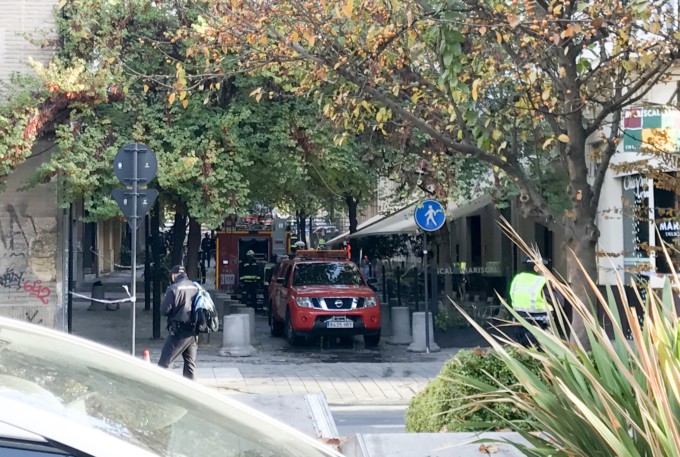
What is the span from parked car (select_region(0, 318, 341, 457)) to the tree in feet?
16.5

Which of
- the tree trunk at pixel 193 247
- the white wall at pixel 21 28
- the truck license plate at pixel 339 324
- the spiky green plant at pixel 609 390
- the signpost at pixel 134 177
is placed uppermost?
the white wall at pixel 21 28

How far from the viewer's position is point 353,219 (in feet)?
106

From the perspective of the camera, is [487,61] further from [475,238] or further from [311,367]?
[475,238]

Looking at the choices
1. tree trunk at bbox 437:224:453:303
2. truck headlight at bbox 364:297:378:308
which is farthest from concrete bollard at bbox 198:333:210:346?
tree trunk at bbox 437:224:453:303

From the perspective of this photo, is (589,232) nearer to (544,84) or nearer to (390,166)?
(544,84)

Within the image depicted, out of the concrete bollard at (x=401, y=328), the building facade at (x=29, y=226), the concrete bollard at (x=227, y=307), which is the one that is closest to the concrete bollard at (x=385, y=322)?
the concrete bollard at (x=401, y=328)

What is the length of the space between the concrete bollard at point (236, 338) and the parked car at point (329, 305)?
1364 millimetres

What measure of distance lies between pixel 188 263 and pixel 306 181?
163 inches

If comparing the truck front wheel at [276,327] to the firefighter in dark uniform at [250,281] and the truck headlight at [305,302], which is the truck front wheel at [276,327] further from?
the firefighter in dark uniform at [250,281]

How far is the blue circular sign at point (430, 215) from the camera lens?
17.4m

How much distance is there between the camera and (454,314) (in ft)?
68.2

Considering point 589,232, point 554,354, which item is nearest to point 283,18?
point 589,232

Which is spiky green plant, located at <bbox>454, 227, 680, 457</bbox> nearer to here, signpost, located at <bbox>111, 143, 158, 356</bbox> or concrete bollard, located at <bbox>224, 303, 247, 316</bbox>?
signpost, located at <bbox>111, 143, 158, 356</bbox>

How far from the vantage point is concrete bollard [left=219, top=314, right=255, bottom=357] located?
707 inches
